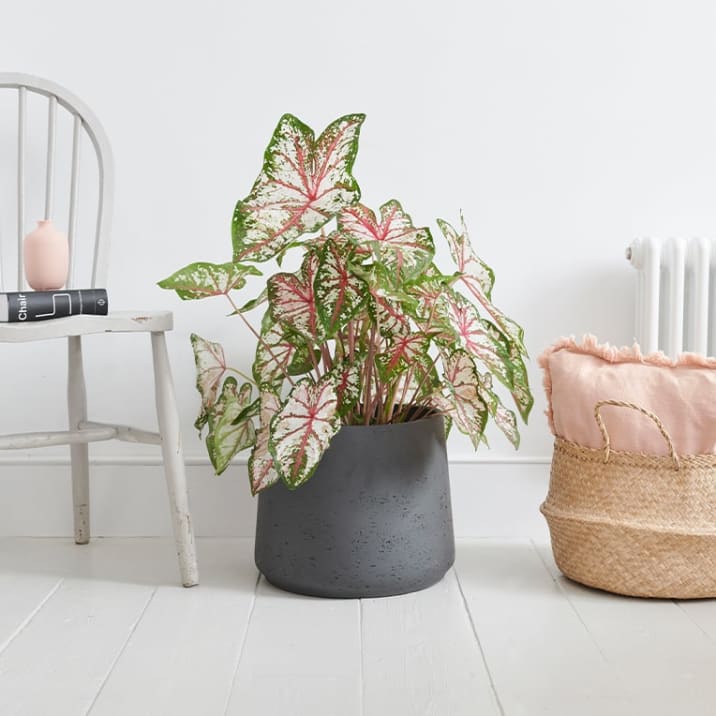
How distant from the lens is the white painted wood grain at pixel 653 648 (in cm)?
112

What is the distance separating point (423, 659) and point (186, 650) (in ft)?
1.01

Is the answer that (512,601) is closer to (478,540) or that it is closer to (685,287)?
(478,540)

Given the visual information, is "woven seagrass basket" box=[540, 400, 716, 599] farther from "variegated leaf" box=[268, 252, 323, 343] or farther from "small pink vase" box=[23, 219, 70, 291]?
"small pink vase" box=[23, 219, 70, 291]

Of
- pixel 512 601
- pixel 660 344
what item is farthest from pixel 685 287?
pixel 512 601

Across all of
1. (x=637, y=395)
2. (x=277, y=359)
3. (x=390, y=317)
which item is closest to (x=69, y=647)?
(x=277, y=359)

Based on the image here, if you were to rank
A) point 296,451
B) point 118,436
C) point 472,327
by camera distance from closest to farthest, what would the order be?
point 296,451 < point 472,327 < point 118,436

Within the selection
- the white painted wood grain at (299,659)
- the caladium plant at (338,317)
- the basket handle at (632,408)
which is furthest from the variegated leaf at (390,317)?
the white painted wood grain at (299,659)

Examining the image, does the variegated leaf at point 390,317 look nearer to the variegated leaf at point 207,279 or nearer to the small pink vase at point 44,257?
the variegated leaf at point 207,279

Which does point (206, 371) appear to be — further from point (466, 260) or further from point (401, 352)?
point (466, 260)

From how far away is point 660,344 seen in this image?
1.76 m

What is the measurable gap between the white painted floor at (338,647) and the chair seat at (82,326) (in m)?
0.40

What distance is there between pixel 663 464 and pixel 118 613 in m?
0.82

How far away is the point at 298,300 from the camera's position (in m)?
1.45

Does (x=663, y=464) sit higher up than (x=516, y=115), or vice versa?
(x=516, y=115)
